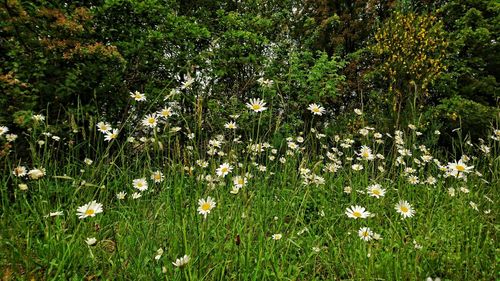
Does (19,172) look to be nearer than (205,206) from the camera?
No

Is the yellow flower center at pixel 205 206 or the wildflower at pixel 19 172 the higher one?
the yellow flower center at pixel 205 206

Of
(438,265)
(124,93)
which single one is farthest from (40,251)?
(124,93)

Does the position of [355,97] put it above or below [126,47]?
below

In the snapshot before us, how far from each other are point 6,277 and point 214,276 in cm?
87

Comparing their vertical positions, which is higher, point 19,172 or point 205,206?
point 205,206

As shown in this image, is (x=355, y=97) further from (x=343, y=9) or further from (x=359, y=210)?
(x=359, y=210)

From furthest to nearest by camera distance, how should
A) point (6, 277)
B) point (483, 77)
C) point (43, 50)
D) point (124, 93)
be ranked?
point (483, 77)
point (124, 93)
point (43, 50)
point (6, 277)

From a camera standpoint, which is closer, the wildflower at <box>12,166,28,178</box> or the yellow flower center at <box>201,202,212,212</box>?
the yellow flower center at <box>201,202,212,212</box>

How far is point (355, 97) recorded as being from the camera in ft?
26.6

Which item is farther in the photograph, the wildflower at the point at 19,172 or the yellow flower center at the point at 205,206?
the wildflower at the point at 19,172

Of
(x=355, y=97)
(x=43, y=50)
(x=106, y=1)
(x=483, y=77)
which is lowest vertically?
(x=355, y=97)

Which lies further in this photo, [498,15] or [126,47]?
[498,15]

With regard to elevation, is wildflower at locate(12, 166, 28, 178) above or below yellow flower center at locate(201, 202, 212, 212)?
below

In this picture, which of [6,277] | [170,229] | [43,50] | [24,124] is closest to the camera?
[6,277]
